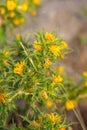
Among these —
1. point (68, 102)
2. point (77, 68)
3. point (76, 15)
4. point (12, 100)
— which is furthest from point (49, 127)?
point (76, 15)

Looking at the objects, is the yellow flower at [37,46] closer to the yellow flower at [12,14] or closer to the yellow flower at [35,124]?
the yellow flower at [35,124]

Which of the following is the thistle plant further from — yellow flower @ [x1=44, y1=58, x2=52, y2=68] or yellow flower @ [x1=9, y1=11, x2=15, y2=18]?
yellow flower @ [x1=9, y1=11, x2=15, y2=18]

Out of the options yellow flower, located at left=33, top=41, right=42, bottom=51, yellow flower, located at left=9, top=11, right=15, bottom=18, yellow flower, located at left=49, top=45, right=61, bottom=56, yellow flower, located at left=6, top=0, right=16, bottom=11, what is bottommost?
yellow flower, located at left=49, top=45, right=61, bottom=56

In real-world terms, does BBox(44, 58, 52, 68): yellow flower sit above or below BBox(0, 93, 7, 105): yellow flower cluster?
above

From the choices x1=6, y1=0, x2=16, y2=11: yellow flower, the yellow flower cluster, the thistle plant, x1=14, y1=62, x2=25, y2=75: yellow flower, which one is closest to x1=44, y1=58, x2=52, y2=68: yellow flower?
the thistle plant

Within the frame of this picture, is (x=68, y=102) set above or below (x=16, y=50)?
below

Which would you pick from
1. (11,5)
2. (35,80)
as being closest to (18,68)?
(35,80)

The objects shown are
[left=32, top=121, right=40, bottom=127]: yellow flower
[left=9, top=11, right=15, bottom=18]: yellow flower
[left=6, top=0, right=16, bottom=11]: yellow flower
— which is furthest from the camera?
[left=9, top=11, right=15, bottom=18]: yellow flower

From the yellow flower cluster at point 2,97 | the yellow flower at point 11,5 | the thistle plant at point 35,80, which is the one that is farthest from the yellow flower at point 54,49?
the yellow flower at point 11,5

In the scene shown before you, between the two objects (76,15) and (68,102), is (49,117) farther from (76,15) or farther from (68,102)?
(76,15)

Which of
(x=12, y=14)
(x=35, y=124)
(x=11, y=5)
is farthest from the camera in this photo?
(x=12, y=14)

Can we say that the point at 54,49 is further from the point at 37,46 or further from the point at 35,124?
the point at 35,124
